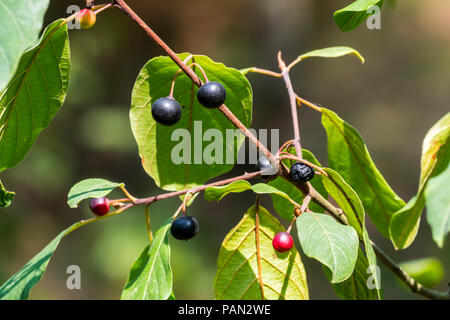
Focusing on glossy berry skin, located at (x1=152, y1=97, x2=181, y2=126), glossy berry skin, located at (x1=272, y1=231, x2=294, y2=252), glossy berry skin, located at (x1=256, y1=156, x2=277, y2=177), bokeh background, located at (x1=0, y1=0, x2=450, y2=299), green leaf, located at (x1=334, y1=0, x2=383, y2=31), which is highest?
bokeh background, located at (x1=0, y1=0, x2=450, y2=299)

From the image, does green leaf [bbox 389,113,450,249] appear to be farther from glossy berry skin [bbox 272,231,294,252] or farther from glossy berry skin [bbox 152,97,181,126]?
glossy berry skin [bbox 152,97,181,126]

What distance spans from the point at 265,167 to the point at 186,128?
23 centimetres

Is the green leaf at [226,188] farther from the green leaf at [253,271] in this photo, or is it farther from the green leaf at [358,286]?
the green leaf at [358,286]

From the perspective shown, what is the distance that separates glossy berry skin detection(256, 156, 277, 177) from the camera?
96 cm

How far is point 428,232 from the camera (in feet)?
14.2

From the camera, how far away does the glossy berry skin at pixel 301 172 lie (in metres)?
0.94

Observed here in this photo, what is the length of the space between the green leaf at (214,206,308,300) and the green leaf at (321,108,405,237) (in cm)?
20

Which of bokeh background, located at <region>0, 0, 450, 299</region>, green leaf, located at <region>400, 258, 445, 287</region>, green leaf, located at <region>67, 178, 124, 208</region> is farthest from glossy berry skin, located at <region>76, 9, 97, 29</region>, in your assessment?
bokeh background, located at <region>0, 0, 450, 299</region>

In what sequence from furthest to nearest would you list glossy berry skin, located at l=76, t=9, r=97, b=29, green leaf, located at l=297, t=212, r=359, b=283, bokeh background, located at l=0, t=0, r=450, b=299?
bokeh background, located at l=0, t=0, r=450, b=299 < glossy berry skin, located at l=76, t=9, r=97, b=29 < green leaf, located at l=297, t=212, r=359, b=283

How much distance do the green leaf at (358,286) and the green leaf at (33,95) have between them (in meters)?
0.64

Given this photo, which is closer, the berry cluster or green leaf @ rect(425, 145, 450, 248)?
green leaf @ rect(425, 145, 450, 248)

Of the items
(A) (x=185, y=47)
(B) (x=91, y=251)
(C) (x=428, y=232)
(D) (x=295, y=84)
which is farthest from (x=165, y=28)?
(C) (x=428, y=232)
